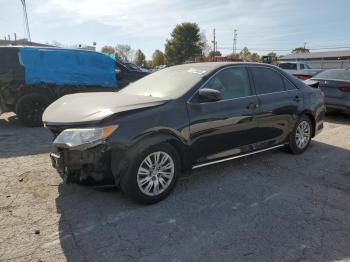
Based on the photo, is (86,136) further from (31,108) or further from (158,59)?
(158,59)

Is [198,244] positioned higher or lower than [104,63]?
lower

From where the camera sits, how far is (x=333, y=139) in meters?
7.23

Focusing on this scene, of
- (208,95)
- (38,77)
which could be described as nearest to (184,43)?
(38,77)

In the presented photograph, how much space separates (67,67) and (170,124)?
5834 millimetres

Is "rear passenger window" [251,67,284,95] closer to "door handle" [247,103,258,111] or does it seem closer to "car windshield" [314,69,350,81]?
"door handle" [247,103,258,111]

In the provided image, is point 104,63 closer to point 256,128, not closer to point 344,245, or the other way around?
point 256,128

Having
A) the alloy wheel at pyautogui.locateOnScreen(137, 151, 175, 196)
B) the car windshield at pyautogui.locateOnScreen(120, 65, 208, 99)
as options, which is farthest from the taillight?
the alloy wheel at pyautogui.locateOnScreen(137, 151, 175, 196)

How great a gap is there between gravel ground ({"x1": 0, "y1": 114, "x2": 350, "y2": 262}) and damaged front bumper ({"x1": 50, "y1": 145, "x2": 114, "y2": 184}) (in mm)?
342

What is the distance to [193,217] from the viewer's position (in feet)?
12.0

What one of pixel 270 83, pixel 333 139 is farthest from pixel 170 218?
pixel 333 139

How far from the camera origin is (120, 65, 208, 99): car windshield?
14.3ft

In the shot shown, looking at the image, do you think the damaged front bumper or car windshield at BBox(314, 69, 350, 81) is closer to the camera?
the damaged front bumper

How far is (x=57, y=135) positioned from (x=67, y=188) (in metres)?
0.82

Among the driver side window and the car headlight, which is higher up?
the driver side window
